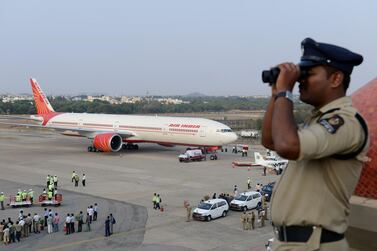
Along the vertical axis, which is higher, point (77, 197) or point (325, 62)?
point (325, 62)

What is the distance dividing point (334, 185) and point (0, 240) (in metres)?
16.5

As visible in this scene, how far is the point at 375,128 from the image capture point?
3.50 meters

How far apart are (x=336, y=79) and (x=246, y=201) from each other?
62.6 feet

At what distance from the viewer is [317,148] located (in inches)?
88.3

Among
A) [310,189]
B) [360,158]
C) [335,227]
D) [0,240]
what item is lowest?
[0,240]

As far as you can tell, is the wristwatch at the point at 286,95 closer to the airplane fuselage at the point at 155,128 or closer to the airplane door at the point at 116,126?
the airplane fuselage at the point at 155,128

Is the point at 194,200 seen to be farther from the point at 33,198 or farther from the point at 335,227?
the point at 335,227

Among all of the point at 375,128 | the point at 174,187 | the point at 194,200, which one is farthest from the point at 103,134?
the point at 375,128

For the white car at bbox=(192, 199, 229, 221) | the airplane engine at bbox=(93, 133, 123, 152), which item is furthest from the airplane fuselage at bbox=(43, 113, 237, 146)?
the white car at bbox=(192, 199, 229, 221)

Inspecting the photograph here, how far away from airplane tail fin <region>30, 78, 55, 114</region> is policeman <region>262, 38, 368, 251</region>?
51.2 meters

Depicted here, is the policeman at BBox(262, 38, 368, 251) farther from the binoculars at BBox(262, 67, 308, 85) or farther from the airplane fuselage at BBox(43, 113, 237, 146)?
the airplane fuselage at BBox(43, 113, 237, 146)

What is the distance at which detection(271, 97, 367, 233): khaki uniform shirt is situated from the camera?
227cm

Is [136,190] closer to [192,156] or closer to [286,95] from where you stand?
[192,156]

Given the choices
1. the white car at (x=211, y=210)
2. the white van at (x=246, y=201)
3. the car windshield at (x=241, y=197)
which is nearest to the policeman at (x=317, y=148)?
the white car at (x=211, y=210)
